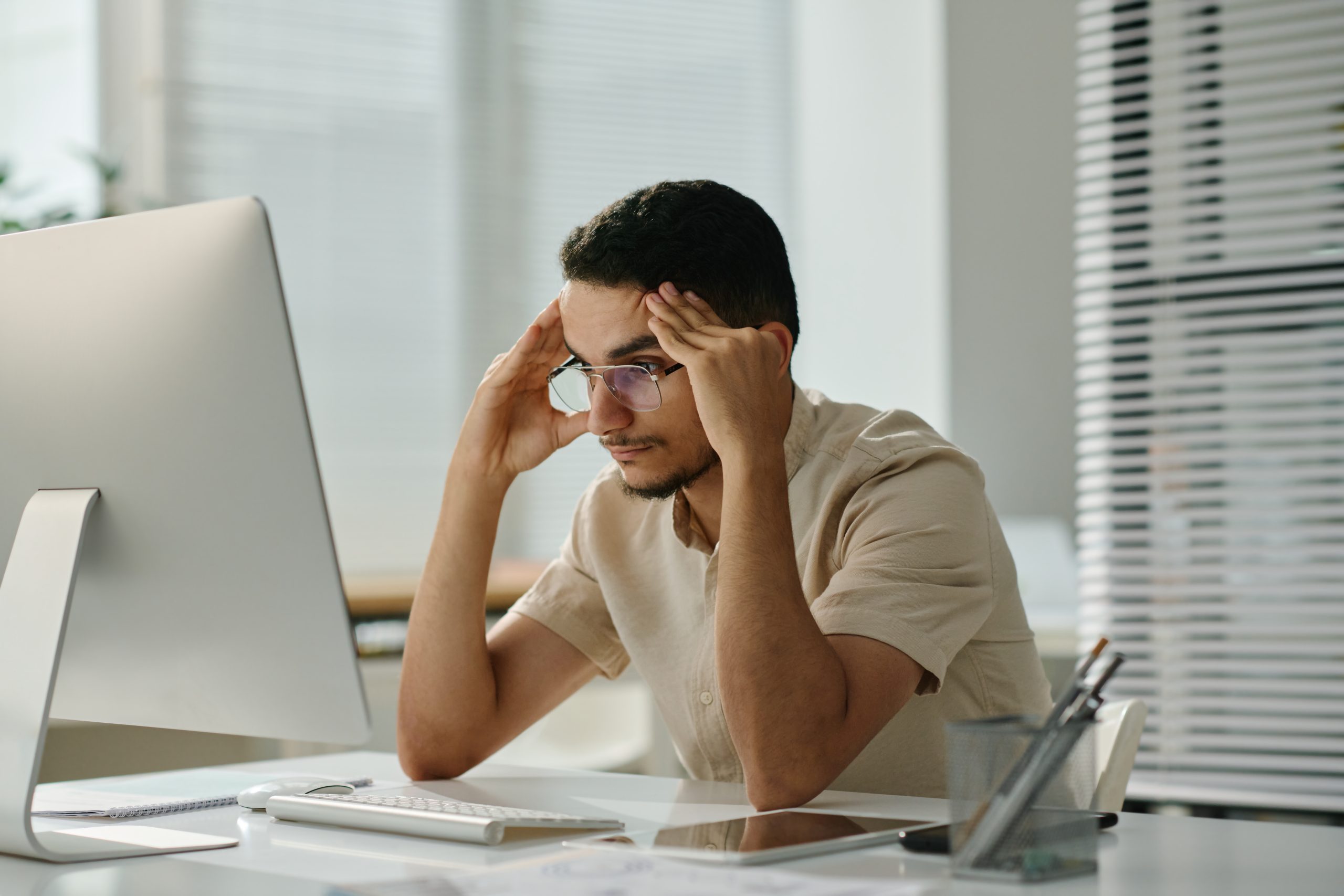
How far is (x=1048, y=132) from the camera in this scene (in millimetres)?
3859

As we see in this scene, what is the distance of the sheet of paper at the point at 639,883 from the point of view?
0.78 meters

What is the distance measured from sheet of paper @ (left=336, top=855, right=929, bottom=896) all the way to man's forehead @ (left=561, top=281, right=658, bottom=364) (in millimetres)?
713

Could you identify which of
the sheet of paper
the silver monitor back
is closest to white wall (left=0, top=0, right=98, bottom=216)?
the silver monitor back

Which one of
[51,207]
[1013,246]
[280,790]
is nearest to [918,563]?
[280,790]

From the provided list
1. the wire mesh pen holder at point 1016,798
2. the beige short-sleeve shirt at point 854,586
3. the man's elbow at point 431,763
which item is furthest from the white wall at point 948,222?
the wire mesh pen holder at point 1016,798

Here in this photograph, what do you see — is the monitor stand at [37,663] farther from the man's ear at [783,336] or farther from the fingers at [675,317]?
the man's ear at [783,336]

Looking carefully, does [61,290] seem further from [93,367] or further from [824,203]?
[824,203]

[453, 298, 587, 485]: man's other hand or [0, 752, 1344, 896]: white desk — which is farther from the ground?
[453, 298, 587, 485]: man's other hand

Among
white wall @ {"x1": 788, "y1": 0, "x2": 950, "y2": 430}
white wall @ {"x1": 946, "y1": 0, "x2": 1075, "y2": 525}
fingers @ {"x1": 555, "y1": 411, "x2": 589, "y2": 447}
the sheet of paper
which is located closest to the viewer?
the sheet of paper

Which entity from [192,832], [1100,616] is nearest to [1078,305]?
[1100,616]

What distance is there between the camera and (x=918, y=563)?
128 centimetres

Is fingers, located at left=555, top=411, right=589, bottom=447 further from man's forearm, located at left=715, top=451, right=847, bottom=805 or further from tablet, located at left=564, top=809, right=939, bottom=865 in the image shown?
tablet, located at left=564, top=809, right=939, bottom=865

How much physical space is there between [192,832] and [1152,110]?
2820 mm

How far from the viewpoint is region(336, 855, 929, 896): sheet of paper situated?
0.78m
